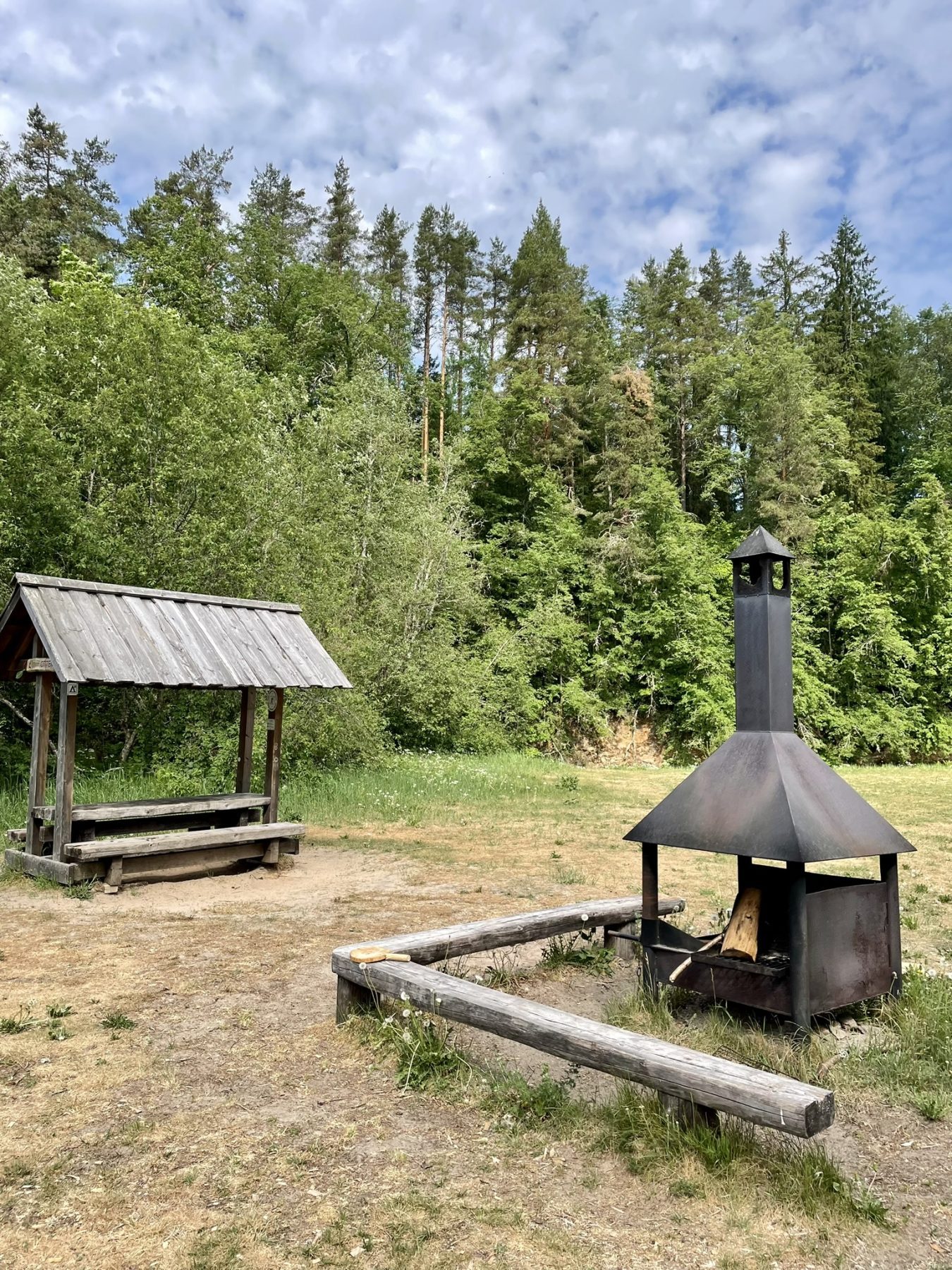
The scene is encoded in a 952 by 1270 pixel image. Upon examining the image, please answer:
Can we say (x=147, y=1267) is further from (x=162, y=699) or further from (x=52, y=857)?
(x=162, y=699)

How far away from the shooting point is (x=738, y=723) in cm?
494

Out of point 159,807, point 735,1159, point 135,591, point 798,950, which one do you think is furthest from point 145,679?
point 735,1159

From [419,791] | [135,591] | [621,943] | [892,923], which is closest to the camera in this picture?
[892,923]

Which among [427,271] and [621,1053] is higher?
[427,271]

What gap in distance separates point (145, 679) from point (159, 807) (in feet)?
5.07

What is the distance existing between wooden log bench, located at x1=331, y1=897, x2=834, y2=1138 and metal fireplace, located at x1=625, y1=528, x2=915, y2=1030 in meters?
0.88

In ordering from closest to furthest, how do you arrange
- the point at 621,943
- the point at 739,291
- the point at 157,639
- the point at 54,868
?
the point at 621,943 < the point at 54,868 < the point at 157,639 < the point at 739,291

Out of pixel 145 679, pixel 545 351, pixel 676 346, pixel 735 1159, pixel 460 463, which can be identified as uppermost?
pixel 676 346

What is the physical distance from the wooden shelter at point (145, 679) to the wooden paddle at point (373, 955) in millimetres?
4187

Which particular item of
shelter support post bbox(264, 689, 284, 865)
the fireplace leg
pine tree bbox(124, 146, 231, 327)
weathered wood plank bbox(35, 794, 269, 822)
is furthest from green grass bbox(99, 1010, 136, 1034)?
pine tree bbox(124, 146, 231, 327)

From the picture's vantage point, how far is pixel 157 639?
8430 millimetres

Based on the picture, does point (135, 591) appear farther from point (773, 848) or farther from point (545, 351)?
point (545, 351)

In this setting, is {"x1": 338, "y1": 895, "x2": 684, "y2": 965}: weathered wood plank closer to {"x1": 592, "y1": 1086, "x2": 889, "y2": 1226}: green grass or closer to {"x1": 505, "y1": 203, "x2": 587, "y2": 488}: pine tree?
{"x1": 592, "y1": 1086, "x2": 889, "y2": 1226}: green grass

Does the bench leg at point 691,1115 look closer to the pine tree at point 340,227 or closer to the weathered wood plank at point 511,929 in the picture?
the weathered wood plank at point 511,929
